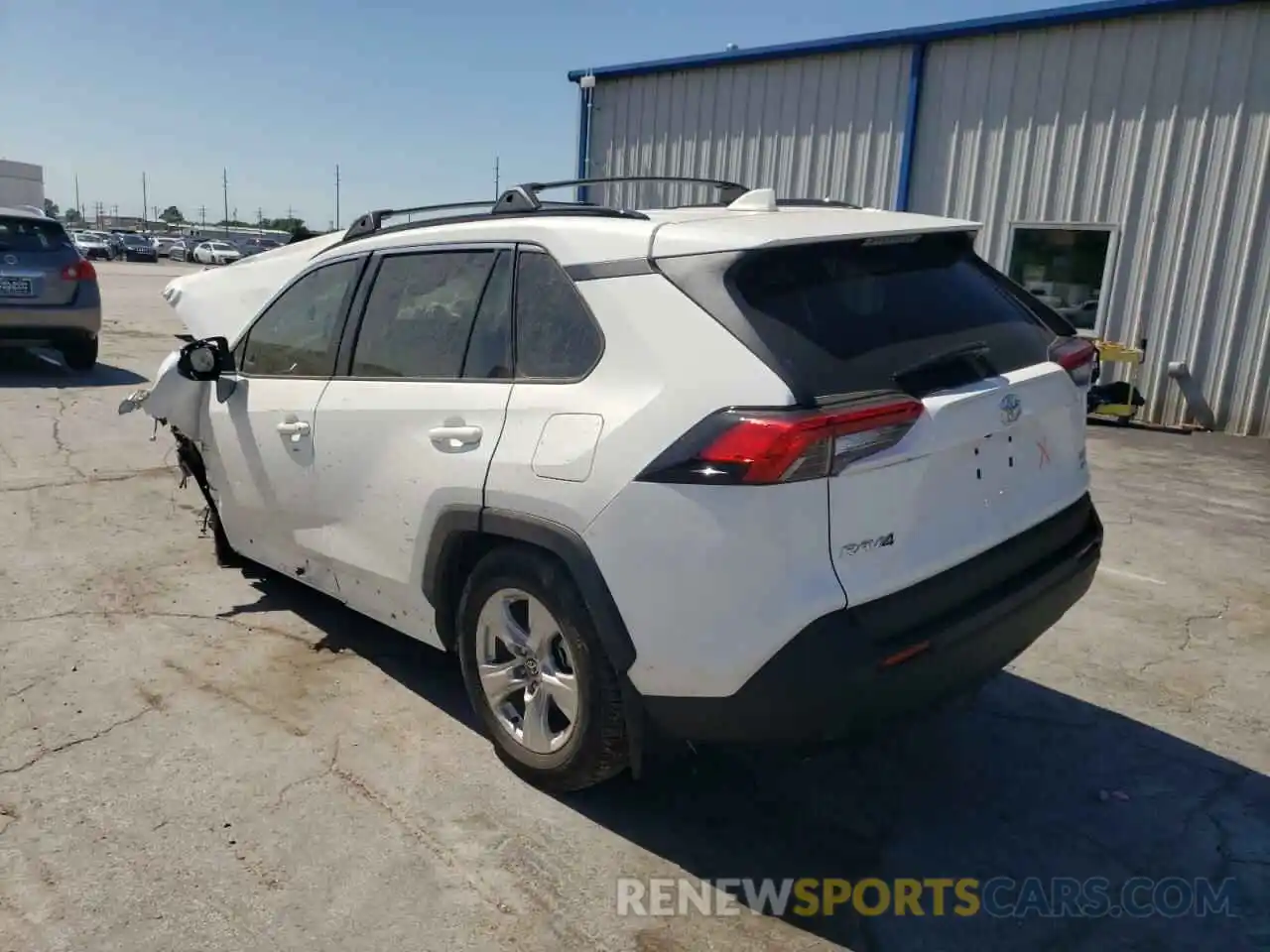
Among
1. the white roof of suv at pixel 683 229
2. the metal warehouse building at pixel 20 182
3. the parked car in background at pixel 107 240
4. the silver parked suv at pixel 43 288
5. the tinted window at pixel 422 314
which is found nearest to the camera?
the white roof of suv at pixel 683 229

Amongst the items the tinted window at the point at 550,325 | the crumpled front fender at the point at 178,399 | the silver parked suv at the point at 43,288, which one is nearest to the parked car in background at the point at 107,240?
the silver parked suv at the point at 43,288

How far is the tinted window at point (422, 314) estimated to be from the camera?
10.7 ft

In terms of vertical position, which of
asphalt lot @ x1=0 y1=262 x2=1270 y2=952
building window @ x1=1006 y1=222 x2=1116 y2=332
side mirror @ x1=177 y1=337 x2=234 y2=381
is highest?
building window @ x1=1006 y1=222 x2=1116 y2=332

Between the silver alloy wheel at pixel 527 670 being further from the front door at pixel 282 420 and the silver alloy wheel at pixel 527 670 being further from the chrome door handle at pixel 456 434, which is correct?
the front door at pixel 282 420

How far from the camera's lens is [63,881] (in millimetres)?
2625

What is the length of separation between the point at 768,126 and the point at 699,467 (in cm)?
1164

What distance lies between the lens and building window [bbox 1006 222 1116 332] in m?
10.7

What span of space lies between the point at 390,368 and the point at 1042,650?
303 centimetres

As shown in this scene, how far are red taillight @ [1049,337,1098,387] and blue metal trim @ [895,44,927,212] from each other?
8718mm

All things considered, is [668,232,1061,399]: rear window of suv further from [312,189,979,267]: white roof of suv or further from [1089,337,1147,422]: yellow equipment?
[1089,337,1147,422]: yellow equipment

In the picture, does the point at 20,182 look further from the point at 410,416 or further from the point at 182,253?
the point at 410,416

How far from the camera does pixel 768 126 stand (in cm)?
1291

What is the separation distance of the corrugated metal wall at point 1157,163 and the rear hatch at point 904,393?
8.52 metres

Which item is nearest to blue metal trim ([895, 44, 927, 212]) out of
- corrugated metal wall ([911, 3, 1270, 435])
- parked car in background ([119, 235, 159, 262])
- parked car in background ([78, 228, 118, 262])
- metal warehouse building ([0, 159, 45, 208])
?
corrugated metal wall ([911, 3, 1270, 435])
